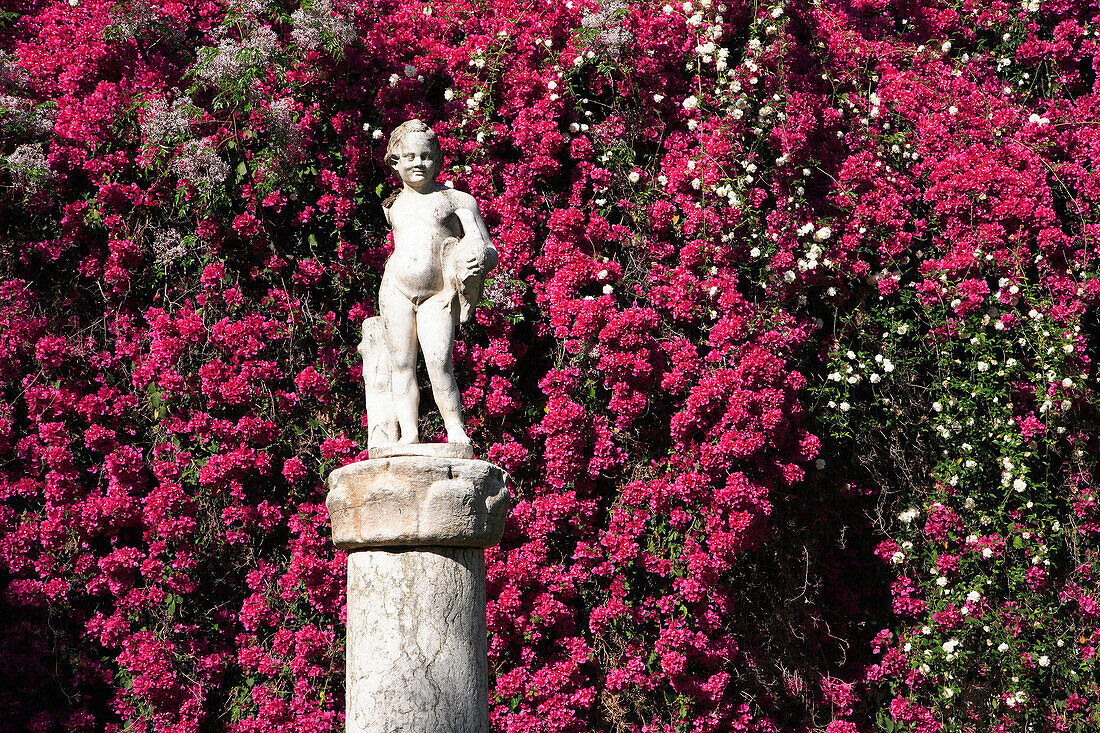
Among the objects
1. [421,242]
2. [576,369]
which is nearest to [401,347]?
[421,242]

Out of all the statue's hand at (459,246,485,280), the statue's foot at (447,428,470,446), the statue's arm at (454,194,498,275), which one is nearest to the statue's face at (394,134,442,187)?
the statue's arm at (454,194,498,275)

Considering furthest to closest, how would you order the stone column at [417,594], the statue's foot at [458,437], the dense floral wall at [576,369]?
the dense floral wall at [576,369], the statue's foot at [458,437], the stone column at [417,594]

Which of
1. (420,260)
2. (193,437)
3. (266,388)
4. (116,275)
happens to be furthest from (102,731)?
(420,260)

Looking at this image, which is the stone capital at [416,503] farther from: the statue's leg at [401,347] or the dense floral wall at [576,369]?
the dense floral wall at [576,369]

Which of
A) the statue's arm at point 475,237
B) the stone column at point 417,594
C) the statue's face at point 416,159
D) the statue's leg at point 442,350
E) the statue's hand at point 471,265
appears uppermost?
the statue's face at point 416,159

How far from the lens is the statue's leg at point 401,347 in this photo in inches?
157

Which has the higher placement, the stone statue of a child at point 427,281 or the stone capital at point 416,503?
the stone statue of a child at point 427,281

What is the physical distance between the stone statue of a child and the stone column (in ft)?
1.05

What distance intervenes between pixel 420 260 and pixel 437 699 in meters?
1.48

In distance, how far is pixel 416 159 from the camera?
13.3ft

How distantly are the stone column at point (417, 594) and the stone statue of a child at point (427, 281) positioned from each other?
0.32 m

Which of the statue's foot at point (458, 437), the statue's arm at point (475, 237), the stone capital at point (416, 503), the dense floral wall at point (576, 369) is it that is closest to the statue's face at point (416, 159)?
the statue's arm at point (475, 237)

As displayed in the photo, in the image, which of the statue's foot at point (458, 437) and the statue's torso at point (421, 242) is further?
the statue's torso at point (421, 242)

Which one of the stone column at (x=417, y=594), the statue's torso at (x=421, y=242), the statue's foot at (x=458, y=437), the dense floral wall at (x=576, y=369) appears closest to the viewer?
the stone column at (x=417, y=594)
